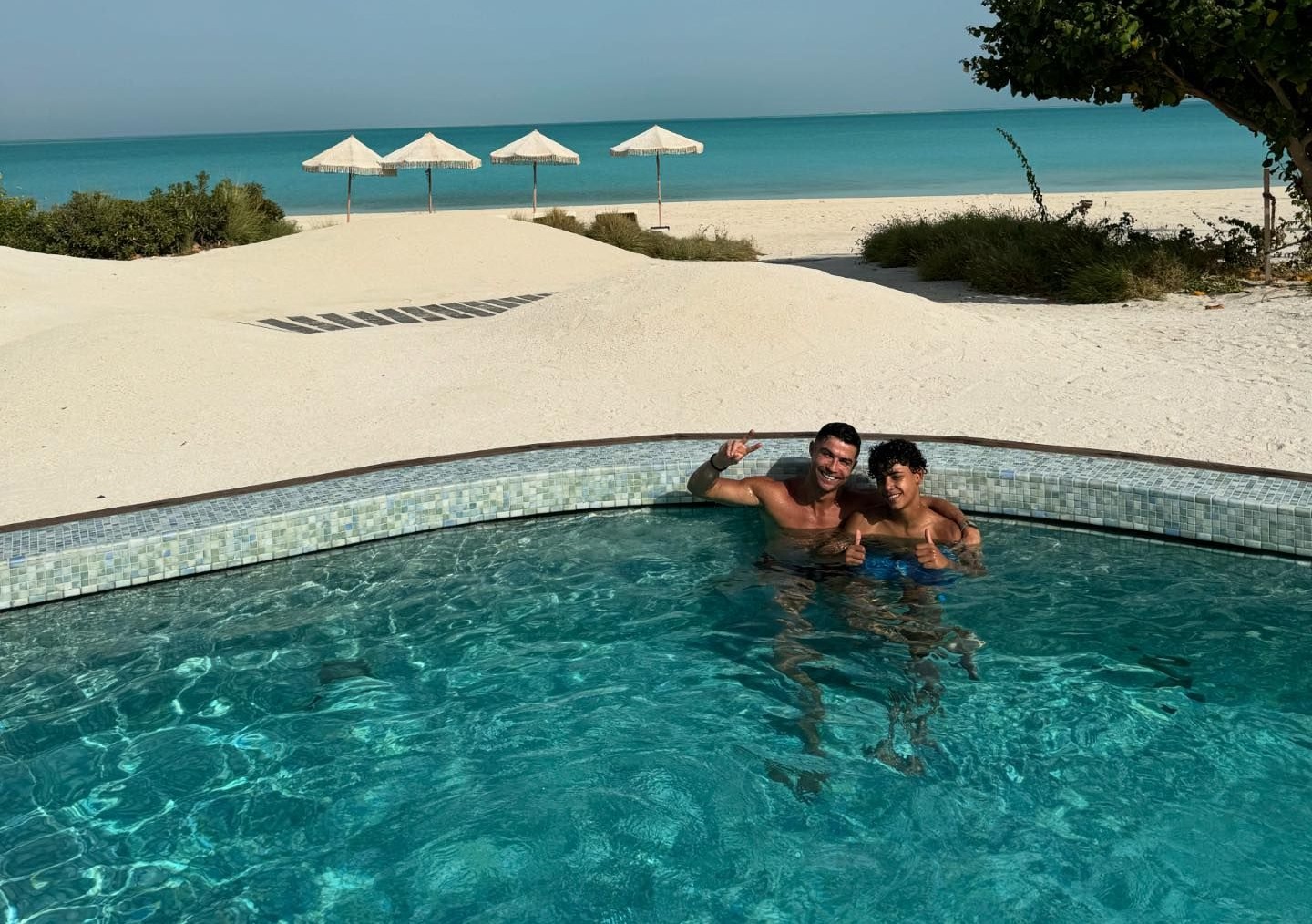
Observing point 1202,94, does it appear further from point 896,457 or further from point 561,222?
point 561,222

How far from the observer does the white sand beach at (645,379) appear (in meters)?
7.04

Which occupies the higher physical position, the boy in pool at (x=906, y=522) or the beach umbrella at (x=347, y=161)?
the beach umbrella at (x=347, y=161)

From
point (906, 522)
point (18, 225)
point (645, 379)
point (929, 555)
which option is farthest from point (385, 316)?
point (18, 225)

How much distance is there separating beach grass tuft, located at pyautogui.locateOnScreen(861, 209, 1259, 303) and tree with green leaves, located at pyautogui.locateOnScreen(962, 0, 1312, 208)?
1.08m

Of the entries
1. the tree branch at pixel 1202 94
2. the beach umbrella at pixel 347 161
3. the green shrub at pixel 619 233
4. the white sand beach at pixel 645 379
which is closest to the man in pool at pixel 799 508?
the white sand beach at pixel 645 379

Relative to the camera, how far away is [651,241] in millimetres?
18562

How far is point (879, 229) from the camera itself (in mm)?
16562

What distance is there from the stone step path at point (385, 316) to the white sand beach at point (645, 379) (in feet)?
2.16

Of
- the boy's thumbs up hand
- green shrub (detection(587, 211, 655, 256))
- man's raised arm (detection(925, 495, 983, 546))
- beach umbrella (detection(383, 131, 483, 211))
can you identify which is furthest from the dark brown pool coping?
beach umbrella (detection(383, 131, 483, 211))

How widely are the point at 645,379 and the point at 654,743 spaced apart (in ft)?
15.2

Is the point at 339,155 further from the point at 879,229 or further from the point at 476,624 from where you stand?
the point at 476,624

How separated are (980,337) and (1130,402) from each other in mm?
1764

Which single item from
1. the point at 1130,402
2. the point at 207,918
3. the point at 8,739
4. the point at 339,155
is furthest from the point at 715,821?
the point at 339,155

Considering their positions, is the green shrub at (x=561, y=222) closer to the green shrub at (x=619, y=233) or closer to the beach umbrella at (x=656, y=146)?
the green shrub at (x=619, y=233)
